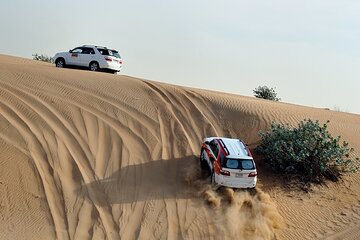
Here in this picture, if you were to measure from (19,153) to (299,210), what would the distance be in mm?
8227

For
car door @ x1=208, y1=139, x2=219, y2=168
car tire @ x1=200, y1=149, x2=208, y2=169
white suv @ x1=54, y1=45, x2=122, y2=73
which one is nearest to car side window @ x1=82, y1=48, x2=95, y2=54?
white suv @ x1=54, y1=45, x2=122, y2=73

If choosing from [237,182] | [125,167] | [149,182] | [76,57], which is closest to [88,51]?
[76,57]

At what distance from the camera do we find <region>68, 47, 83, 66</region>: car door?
1064 inches

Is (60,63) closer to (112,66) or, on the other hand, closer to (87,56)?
(87,56)

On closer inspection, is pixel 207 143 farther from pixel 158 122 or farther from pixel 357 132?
pixel 357 132

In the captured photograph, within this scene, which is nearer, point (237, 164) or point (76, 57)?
point (237, 164)

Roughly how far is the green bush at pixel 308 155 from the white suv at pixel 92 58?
11.9m

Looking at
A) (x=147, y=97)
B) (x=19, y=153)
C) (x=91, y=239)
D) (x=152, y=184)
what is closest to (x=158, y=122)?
(x=147, y=97)

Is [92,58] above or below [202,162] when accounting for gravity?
above

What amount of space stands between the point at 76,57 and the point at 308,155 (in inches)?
581

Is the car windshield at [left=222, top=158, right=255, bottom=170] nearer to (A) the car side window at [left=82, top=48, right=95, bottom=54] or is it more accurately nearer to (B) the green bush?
(B) the green bush

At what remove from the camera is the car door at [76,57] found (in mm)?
27031

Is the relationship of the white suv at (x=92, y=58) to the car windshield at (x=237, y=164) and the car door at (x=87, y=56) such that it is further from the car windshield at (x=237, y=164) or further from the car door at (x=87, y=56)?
the car windshield at (x=237, y=164)

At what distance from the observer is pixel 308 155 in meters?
16.3
